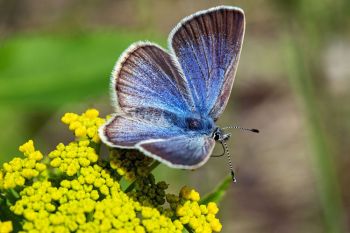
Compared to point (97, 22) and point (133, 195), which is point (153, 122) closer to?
point (133, 195)

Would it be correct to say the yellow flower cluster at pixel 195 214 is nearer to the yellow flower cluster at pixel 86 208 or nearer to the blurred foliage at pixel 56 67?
the yellow flower cluster at pixel 86 208

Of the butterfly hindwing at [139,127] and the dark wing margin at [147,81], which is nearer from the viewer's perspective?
the butterfly hindwing at [139,127]

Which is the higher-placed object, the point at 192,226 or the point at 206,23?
the point at 206,23

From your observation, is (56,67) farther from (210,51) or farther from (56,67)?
(210,51)

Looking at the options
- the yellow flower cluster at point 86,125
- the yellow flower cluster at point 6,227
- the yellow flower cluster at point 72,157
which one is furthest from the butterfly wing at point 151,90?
the yellow flower cluster at point 6,227

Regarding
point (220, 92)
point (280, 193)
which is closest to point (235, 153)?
point (280, 193)

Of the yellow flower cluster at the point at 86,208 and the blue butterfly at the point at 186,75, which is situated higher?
the blue butterfly at the point at 186,75

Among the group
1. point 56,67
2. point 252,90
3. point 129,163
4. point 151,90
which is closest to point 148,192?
point 129,163
